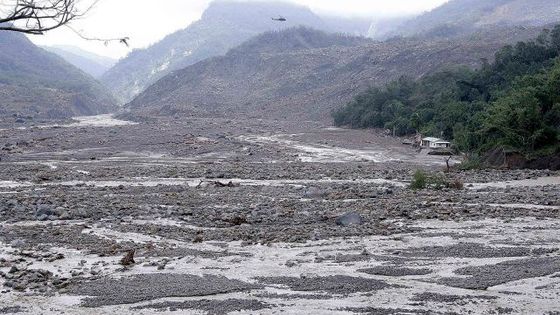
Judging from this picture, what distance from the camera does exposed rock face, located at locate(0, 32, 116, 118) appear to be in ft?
272

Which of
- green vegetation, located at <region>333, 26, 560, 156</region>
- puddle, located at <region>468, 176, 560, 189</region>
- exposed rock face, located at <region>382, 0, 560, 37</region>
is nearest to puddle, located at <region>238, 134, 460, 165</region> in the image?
green vegetation, located at <region>333, 26, 560, 156</region>

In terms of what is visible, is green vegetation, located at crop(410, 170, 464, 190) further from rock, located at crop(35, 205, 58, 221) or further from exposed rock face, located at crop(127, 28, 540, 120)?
exposed rock face, located at crop(127, 28, 540, 120)

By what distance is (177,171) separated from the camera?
27.7 m

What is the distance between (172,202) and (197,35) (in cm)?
18137

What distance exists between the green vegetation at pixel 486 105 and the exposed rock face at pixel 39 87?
40084 millimetres

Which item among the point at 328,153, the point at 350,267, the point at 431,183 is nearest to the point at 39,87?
the point at 328,153

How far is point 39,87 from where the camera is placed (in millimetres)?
95688

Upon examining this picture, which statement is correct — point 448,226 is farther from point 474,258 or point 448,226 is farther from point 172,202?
point 172,202

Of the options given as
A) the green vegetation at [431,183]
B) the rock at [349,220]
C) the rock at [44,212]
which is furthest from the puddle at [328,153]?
→ the rock at [44,212]

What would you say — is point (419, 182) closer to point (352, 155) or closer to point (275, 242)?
point (275, 242)

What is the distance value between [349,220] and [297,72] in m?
91.0

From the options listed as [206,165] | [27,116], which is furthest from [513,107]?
[27,116]

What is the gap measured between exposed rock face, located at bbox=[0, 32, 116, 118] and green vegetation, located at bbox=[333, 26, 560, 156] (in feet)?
132

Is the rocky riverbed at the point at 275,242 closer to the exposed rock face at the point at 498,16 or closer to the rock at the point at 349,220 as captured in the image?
the rock at the point at 349,220
